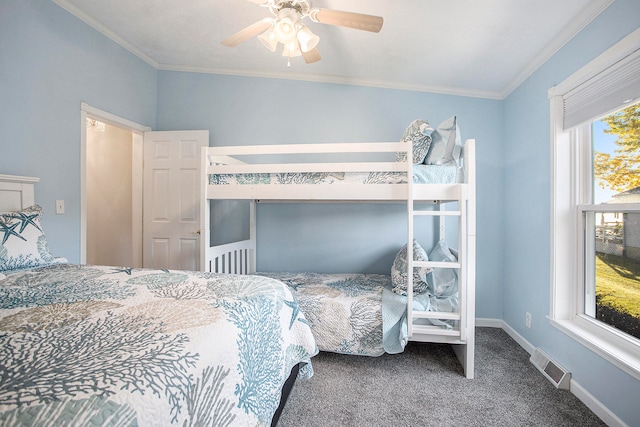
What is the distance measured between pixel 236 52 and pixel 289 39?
1.26m

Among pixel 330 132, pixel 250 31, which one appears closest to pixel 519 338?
pixel 330 132

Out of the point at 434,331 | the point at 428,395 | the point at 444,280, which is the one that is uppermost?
the point at 444,280

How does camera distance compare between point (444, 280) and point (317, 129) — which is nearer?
point (444, 280)

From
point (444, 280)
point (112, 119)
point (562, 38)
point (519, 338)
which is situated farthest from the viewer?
point (112, 119)

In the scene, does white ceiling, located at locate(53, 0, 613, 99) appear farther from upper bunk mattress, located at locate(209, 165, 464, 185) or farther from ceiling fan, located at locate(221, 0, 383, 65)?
upper bunk mattress, located at locate(209, 165, 464, 185)

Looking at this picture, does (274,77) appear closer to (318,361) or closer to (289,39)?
(289,39)

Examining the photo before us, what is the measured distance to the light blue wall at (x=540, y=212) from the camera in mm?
1392

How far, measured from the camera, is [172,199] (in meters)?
2.91

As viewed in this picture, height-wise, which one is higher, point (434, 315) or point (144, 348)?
point (144, 348)

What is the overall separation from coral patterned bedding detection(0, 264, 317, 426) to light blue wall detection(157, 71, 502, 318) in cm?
151

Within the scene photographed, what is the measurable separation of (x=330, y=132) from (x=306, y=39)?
1294 millimetres

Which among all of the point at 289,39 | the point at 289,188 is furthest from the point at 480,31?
the point at 289,188

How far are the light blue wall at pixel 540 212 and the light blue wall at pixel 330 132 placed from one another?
165 millimetres

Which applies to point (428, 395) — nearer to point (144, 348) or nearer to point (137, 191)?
point (144, 348)
